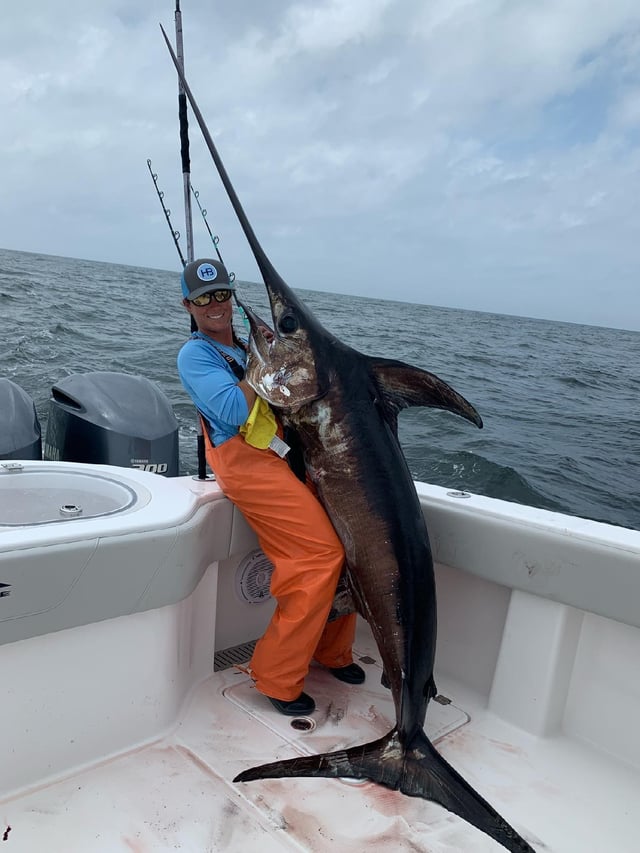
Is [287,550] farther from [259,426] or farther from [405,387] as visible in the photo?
[405,387]

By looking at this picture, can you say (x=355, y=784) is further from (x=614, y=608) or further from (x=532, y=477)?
(x=532, y=477)

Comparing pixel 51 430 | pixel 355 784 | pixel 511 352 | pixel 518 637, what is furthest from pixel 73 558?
pixel 511 352

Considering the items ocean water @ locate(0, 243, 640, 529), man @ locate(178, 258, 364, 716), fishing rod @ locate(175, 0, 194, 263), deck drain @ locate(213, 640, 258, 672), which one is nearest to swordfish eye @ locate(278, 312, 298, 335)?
man @ locate(178, 258, 364, 716)

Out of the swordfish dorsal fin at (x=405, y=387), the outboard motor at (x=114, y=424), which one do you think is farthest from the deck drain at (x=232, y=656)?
the outboard motor at (x=114, y=424)

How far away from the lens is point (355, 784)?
2.08 meters

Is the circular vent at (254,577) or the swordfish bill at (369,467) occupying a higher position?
the swordfish bill at (369,467)

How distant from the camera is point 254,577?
2840 millimetres

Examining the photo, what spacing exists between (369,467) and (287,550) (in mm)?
424

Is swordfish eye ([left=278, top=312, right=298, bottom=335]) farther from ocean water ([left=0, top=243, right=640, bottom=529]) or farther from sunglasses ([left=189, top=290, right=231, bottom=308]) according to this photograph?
ocean water ([left=0, top=243, right=640, bottom=529])

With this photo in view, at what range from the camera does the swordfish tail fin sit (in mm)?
1967

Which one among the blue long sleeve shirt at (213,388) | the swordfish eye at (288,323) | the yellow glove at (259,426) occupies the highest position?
the swordfish eye at (288,323)

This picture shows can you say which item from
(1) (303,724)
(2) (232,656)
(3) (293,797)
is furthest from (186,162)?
(3) (293,797)

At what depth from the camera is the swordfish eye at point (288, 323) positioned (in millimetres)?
2396

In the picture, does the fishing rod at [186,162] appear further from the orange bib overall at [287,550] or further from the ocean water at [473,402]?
the orange bib overall at [287,550]
